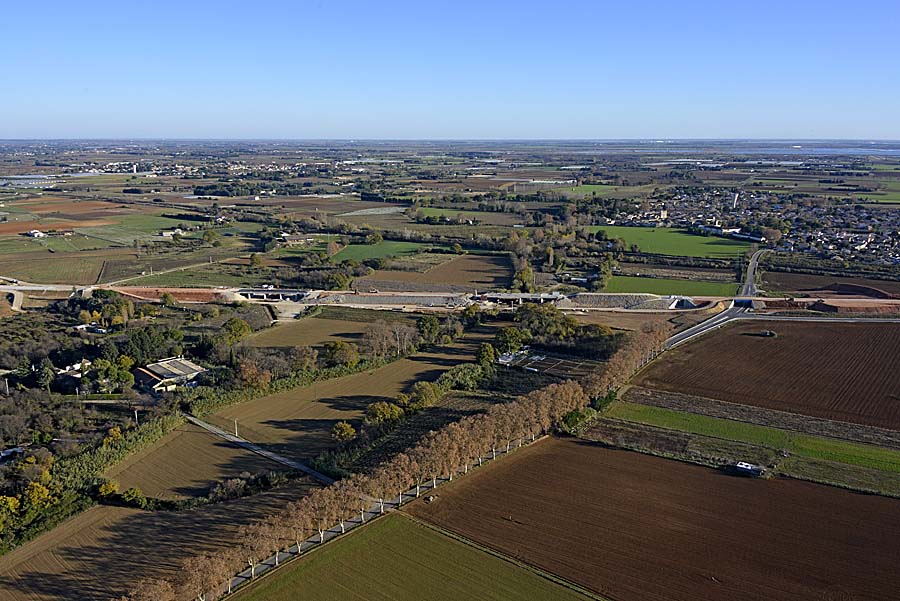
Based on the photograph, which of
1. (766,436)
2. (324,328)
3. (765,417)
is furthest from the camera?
(324,328)

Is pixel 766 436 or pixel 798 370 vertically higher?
pixel 798 370

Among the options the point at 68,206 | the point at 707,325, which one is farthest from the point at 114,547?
the point at 68,206

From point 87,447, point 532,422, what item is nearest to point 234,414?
point 87,447

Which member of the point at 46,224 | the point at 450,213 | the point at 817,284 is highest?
the point at 450,213

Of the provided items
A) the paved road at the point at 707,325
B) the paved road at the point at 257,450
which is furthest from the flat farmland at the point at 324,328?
the paved road at the point at 707,325

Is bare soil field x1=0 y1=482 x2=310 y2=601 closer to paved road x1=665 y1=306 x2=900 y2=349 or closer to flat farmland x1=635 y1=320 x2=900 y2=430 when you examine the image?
flat farmland x1=635 y1=320 x2=900 y2=430

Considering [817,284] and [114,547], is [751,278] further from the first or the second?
[114,547]

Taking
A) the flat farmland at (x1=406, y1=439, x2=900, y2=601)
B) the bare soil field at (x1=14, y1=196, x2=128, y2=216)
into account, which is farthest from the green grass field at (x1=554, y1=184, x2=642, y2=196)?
the flat farmland at (x1=406, y1=439, x2=900, y2=601)
